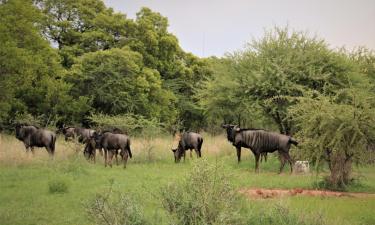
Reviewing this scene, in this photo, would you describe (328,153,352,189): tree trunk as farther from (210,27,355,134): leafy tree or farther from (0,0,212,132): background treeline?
(0,0,212,132): background treeline

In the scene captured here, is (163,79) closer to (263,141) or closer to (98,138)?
(98,138)

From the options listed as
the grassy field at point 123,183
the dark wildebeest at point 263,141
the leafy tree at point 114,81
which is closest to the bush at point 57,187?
the grassy field at point 123,183

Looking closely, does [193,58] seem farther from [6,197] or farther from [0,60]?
[6,197]

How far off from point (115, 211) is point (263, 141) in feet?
51.3

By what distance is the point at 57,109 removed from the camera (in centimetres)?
3503

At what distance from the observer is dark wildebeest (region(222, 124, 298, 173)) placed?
21.5 metres

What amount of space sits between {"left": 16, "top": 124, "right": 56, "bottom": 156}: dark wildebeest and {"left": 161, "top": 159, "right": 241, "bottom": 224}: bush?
1706 centimetres

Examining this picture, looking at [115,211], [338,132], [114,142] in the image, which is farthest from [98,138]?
[115,211]

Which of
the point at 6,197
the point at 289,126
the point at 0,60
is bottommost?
the point at 6,197

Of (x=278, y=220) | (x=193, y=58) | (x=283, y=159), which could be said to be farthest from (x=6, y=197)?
(x=193, y=58)

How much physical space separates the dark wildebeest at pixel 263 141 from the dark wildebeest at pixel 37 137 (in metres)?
9.35

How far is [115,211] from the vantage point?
7129mm

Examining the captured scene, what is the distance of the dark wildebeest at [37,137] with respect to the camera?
23.7 metres

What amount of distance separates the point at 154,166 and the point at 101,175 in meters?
4.63
